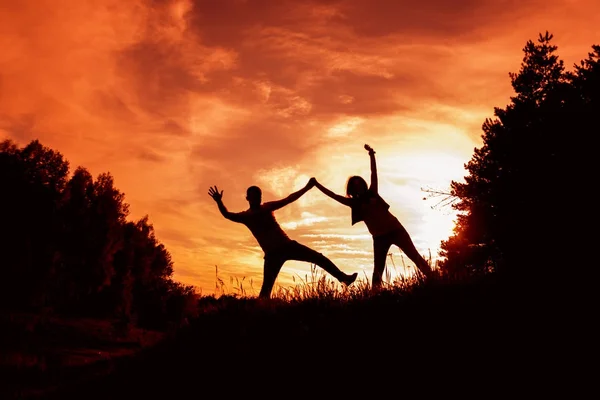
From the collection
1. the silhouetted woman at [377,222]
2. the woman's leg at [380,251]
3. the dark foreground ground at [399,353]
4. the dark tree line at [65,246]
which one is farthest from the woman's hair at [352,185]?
the dark tree line at [65,246]

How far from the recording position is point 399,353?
4.98 m

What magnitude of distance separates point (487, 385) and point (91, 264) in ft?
100

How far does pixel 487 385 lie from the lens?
4191 millimetres

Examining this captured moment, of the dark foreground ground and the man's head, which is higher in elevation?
the man's head

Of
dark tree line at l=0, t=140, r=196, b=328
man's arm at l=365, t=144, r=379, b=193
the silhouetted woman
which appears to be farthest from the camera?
dark tree line at l=0, t=140, r=196, b=328

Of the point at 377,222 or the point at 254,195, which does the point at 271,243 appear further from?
the point at 377,222

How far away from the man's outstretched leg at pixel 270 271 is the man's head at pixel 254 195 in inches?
40.9

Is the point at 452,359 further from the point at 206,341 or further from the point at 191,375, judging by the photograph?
the point at 206,341

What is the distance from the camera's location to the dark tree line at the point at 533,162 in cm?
1614

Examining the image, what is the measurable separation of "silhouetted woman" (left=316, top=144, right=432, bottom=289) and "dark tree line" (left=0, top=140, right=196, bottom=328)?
18818 mm

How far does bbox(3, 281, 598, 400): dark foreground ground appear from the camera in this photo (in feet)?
14.1

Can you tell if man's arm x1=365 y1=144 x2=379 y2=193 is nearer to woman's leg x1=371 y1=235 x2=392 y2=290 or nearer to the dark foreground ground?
woman's leg x1=371 y1=235 x2=392 y2=290

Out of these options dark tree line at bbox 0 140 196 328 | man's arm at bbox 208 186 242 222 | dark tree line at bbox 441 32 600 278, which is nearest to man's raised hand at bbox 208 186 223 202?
man's arm at bbox 208 186 242 222

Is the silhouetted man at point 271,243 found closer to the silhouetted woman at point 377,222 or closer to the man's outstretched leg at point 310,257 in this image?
the man's outstretched leg at point 310,257
